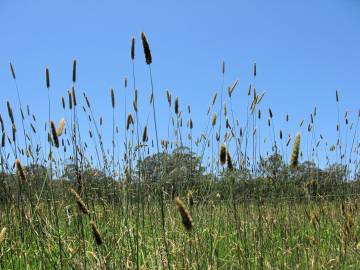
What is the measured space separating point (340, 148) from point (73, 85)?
323 cm

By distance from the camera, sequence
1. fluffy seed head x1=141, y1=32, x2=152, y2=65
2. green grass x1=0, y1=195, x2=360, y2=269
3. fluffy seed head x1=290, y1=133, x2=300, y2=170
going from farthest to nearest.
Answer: green grass x1=0, y1=195, x2=360, y2=269 → fluffy seed head x1=141, y1=32, x2=152, y2=65 → fluffy seed head x1=290, y1=133, x2=300, y2=170

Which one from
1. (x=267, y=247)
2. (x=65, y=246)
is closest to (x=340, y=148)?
(x=267, y=247)

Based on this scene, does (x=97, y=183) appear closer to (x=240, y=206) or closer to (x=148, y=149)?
(x=148, y=149)

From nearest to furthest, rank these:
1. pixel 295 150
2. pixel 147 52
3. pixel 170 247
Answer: pixel 295 150, pixel 147 52, pixel 170 247

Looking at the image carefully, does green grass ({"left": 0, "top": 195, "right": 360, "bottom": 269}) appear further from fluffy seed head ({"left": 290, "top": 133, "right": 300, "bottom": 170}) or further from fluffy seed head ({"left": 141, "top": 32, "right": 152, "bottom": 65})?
fluffy seed head ({"left": 141, "top": 32, "right": 152, "bottom": 65})

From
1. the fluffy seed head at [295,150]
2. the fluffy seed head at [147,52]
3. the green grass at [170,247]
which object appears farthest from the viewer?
the green grass at [170,247]

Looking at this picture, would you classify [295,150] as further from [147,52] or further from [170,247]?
[170,247]

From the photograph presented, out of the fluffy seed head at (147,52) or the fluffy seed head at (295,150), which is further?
the fluffy seed head at (147,52)

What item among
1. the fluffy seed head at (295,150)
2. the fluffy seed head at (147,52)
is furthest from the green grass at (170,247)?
the fluffy seed head at (147,52)

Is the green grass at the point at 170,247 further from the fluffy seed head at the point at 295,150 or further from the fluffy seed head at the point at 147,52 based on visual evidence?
the fluffy seed head at the point at 147,52

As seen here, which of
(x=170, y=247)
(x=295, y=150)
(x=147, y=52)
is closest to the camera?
(x=295, y=150)

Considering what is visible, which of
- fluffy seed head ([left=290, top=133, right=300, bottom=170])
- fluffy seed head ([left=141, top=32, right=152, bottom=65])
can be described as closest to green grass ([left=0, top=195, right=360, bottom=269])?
fluffy seed head ([left=290, top=133, right=300, bottom=170])

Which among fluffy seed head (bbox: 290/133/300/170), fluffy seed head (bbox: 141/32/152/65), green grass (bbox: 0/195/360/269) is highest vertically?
fluffy seed head (bbox: 141/32/152/65)

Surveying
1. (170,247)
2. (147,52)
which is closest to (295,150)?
(147,52)
